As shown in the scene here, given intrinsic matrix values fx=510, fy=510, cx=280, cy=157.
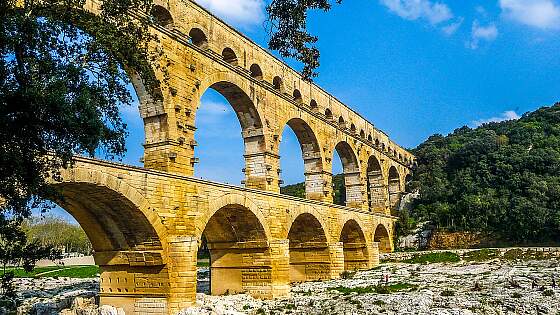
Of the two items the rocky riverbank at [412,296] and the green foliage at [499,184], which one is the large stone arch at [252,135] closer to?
the rocky riverbank at [412,296]

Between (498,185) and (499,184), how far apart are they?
28 cm

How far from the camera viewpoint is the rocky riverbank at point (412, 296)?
1961cm

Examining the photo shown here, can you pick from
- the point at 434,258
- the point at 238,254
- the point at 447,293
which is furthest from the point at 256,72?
the point at 434,258

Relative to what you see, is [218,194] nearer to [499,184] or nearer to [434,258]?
[434,258]

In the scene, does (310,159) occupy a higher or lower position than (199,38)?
lower

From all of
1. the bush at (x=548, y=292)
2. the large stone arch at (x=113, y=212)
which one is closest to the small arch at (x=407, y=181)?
the bush at (x=548, y=292)

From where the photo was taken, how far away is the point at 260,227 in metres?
25.1

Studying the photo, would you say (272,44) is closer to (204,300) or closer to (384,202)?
(204,300)

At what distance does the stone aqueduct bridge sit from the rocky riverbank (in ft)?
5.31

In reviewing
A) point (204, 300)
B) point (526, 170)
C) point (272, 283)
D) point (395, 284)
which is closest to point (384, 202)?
point (526, 170)

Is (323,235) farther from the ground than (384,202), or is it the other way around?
(384,202)

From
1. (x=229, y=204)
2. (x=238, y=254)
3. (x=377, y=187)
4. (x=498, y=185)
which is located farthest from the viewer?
(x=498, y=185)

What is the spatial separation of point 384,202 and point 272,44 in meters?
36.5

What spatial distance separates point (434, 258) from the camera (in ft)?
126
